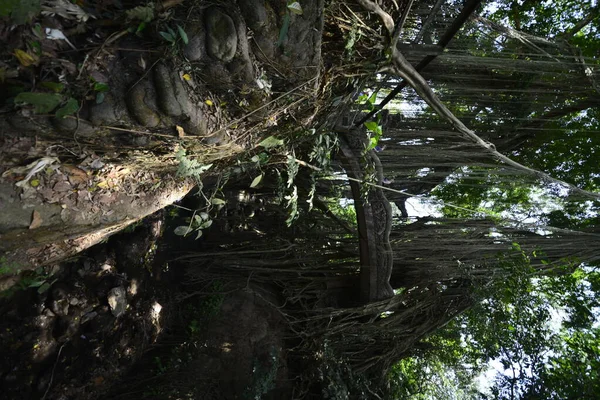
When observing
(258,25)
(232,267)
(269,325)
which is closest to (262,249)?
(232,267)

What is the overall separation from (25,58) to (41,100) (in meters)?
0.12

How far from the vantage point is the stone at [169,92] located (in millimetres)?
1449

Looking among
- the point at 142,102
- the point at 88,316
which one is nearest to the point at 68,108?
the point at 142,102

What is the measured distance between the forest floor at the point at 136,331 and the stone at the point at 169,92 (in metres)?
1.50

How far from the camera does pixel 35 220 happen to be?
1.46m

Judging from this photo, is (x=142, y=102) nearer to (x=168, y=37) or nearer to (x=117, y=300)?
(x=168, y=37)

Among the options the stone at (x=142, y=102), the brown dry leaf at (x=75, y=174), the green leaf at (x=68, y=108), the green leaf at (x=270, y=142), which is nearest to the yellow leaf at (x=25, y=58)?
the green leaf at (x=68, y=108)

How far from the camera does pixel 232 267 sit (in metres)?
3.96

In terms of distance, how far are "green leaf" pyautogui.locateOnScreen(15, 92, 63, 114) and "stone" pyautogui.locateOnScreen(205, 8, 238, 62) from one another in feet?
1.92

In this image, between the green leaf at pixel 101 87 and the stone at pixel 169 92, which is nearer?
the green leaf at pixel 101 87

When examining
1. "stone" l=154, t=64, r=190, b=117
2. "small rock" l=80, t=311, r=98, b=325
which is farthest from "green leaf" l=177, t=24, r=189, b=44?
"small rock" l=80, t=311, r=98, b=325

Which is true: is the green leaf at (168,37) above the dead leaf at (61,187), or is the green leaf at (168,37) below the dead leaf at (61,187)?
above

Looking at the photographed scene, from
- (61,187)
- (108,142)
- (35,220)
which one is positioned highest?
(108,142)

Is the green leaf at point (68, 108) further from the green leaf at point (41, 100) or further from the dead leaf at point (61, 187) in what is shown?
the dead leaf at point (61, 187)
